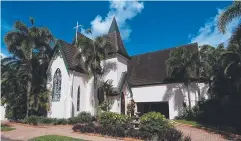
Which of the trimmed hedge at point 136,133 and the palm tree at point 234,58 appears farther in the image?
the palm tree at point 234,58

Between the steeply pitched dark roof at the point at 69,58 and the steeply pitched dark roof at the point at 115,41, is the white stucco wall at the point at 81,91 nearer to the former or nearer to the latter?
the steeply pitched dark roof at the point at 69,58

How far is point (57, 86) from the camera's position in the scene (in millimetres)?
24641

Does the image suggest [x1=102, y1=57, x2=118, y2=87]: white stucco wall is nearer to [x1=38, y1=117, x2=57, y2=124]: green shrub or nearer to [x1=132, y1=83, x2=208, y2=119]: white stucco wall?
[x1=132, y1=83, x2=208, y2=119]: white stucco wall

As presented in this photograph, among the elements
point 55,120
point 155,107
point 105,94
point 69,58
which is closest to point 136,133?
point 105,94

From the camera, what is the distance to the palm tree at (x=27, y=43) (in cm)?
2293

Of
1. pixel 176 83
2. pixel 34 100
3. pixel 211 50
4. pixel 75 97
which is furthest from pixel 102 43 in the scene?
pixel 211 50

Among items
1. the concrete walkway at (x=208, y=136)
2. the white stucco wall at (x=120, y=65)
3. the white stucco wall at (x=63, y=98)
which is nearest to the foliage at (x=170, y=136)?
the concrete walkway at (x=208, y=136)

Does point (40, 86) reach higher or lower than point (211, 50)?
lower

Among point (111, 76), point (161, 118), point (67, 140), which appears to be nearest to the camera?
point (67, 140)

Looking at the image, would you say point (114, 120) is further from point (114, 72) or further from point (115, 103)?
point (114, 72)

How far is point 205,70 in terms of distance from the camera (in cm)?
2441

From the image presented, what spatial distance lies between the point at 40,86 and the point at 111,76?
8.79 meters

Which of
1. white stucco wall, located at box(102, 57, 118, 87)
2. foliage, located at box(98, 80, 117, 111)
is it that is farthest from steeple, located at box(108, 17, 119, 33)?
foliage, located at box(98, 80, 117, 111)

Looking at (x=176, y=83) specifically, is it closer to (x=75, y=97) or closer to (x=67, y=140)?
(x=75, y=97)
